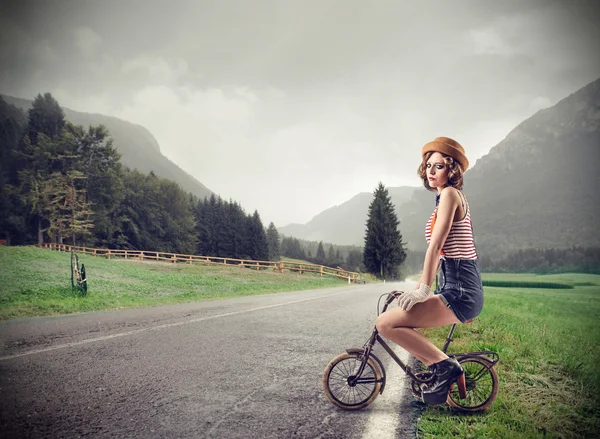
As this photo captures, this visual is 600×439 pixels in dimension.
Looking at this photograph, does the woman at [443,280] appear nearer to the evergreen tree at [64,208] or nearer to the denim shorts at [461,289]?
the denim shorts at [461,289]

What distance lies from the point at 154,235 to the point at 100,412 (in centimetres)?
5500

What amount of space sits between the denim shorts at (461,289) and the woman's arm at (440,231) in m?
0.23

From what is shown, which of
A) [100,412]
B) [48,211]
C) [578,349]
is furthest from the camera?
[48,211]

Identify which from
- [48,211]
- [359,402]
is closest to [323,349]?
→ [359,402]

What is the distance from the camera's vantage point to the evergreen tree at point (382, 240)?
46.7m

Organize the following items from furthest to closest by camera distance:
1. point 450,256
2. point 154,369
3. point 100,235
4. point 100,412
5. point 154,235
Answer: point 154,235 → point 100,235 → point 154,369 → point 100,412 → point 450,256

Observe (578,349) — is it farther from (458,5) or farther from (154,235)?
(154,235)

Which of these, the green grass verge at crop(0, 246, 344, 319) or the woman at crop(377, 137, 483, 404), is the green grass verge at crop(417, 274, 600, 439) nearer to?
the woman at crop(377, 137, 483, 404)

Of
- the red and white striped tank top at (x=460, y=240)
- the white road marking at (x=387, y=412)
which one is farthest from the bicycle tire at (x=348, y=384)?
the red and white striped tank top at (x=460, y=240)

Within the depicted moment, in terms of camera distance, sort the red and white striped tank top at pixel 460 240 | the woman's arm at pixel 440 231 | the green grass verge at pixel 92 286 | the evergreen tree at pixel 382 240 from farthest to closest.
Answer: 1. the evergreen tree at pixel 382 240
2. the green grass verge at pixel 92 286
3. the red and white striped tank top at pixel 460 240
4. the woman's arm at pixel 440 231

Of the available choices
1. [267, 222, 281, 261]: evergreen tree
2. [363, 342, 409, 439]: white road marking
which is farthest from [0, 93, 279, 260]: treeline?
[267, 222, 281, 261]: evergreen tree

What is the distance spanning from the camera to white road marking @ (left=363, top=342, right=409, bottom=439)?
223 cm

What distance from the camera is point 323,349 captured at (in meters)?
4.59

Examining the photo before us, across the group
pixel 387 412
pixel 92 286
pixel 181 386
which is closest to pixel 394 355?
pixel 387 412
